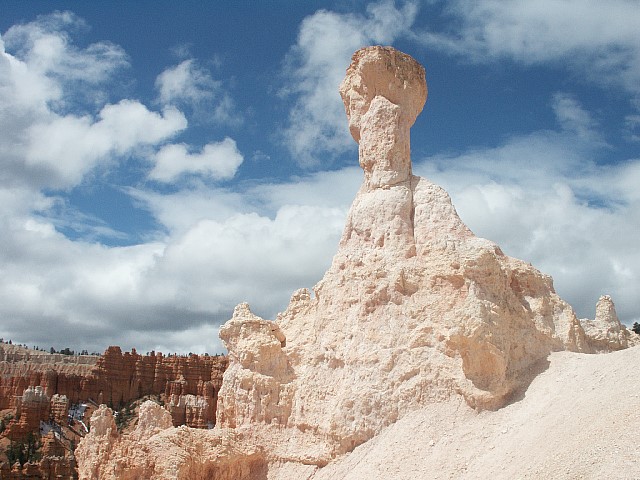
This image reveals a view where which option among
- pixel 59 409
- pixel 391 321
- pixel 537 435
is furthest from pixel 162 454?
pixel 59 409

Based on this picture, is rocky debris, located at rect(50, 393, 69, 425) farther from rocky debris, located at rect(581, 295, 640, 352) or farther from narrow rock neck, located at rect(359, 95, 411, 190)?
rocky debris, located at rect(581, 295, 640, 352)

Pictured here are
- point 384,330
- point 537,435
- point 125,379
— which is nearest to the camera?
point 537,435

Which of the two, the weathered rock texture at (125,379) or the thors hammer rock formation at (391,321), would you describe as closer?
the thors hammer rock formation at (391,321)

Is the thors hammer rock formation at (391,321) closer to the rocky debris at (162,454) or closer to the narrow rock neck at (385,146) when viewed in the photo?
the narrow rock neck at (385,146)

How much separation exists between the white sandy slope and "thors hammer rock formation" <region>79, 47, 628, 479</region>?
0.39 metres

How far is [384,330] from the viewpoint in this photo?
14227 mm

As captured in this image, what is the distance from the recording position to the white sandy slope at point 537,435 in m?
9.50

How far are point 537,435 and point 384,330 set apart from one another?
408cm

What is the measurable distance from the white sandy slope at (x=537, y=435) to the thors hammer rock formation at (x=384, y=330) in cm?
39

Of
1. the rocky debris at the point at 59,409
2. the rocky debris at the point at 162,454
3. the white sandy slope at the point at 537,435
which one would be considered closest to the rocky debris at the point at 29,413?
the rocky debris at the point at 59,409

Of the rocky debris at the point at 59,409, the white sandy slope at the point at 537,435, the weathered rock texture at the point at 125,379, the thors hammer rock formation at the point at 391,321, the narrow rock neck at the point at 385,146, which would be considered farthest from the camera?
the weathered rock texture at the point at 125,379

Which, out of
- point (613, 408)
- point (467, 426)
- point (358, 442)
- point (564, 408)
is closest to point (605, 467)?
point (613, 408)

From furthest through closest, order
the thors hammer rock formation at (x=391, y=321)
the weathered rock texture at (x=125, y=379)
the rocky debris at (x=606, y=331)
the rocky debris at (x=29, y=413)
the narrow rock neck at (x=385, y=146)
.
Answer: the weathered rock texture at (x=125, y=379) < the rocky debris at (x=29, y=413) < the narrow rock neck at (x=385, y=146) < the rocky debris at (x=606, y=331) < the thors hammer rock formation at (x=391, y=321)

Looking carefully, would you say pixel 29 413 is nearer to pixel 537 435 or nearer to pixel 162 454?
pixel 162 454
